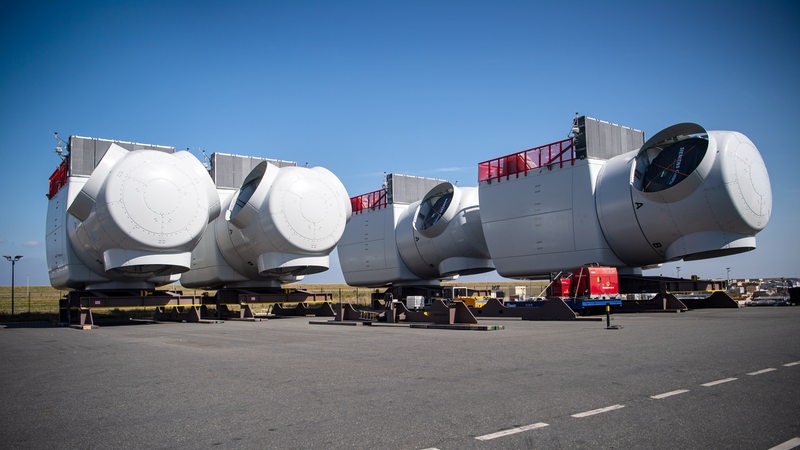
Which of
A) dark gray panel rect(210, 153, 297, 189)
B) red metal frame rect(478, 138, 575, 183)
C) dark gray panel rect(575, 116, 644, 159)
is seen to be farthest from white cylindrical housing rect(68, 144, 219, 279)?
dark gray panel rect(575, 116, 644, 159)

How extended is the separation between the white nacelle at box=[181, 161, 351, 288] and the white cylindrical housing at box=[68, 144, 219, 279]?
9.45 ft

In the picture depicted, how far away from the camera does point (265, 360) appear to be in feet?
36.7

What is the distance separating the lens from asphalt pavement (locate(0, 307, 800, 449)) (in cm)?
519

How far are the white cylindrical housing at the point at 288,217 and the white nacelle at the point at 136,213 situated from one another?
7.26 ft

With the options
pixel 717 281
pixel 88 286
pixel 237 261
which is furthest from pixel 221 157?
pixel 717 281

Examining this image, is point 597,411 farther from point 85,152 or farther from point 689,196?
point 85,152

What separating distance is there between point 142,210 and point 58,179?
7949 mm

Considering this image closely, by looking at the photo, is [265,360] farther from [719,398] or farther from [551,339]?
[719,398]

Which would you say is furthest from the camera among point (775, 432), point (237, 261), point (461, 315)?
point (237, 261)

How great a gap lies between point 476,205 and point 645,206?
12.4 m

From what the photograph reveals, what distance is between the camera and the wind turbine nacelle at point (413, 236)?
117 ft

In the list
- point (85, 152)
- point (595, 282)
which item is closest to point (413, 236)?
point (595, 282)

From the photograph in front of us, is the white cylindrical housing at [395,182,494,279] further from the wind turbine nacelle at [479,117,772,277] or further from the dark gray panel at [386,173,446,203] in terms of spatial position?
the wind turbine nacelle at [479,117,772,277]

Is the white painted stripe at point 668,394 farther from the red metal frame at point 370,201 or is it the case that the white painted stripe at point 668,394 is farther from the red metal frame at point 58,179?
the red metal frame at point 370,201
